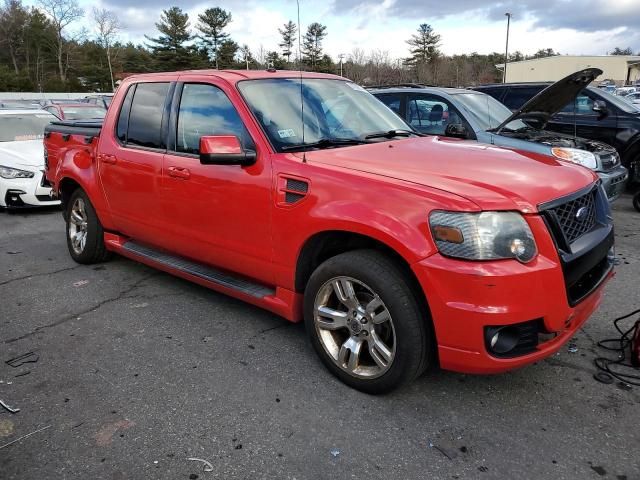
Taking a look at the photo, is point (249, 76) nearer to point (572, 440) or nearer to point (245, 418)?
point (245, 418)

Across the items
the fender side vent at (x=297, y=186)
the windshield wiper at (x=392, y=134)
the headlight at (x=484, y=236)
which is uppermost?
the windshield wiper at (x=392, y=134)

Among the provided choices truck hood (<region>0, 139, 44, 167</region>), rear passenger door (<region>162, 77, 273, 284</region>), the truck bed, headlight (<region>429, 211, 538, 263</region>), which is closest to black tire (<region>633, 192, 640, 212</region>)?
headlight (<region>429, 211, 538, 263</region>)

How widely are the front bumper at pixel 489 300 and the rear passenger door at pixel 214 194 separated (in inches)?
49.1

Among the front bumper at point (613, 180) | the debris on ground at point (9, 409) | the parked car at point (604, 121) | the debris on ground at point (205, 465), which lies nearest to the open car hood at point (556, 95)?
the front bumper at point (613, 180)

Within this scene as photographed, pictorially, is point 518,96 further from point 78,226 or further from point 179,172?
point 78,226

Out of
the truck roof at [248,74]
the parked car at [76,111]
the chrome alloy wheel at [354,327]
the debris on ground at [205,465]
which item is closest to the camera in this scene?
the debris on ground at [205,465]

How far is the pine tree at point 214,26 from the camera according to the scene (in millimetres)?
41938

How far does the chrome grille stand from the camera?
2798mm

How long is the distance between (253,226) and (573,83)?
432cm

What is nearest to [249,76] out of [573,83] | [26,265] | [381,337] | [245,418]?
[381,337]

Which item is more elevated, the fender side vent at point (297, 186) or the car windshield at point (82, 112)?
the car windshield at point (82, 112)

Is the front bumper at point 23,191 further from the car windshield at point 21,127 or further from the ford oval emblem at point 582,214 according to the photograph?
the ford oval emblem at point 582,214

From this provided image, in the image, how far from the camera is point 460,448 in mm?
2574

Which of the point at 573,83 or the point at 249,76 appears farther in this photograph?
the point at 573,83
